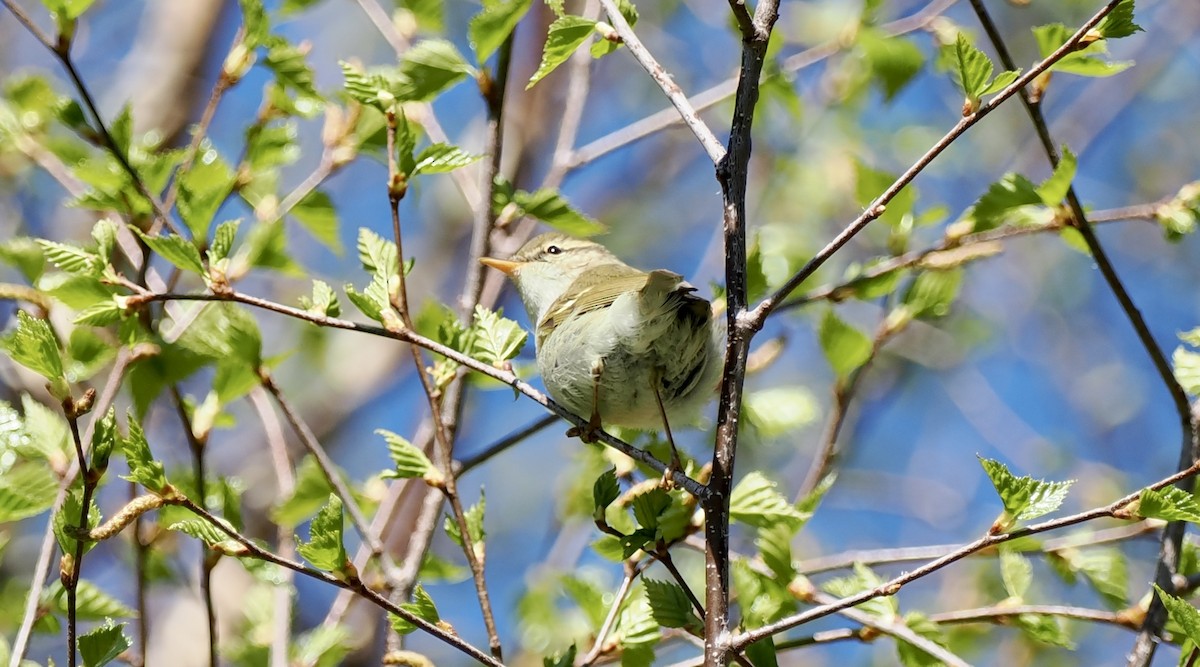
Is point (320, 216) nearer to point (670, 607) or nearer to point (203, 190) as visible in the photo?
point (203, 190)

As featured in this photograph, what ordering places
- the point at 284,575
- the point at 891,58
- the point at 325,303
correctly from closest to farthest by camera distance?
the point at 325,303, the point at 284,575, the point at 891,58

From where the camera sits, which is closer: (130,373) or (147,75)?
(130,373)

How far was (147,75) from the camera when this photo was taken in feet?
18.7

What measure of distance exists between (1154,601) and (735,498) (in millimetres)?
857

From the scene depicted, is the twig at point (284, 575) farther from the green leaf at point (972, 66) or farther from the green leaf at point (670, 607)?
the green leaf at point (972, 66)

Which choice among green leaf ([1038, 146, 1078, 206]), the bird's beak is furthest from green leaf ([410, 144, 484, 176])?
green leaf ([1038, 146, 1078, 206])

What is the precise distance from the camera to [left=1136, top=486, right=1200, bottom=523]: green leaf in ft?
5.25

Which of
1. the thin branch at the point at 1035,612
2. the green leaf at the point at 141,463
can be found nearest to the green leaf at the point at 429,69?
the green leaf at the point at 141,463

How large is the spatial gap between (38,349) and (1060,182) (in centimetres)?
198

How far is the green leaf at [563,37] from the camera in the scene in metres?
1.90

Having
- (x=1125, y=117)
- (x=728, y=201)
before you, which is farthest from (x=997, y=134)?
(x=728, y=201)

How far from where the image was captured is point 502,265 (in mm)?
3242

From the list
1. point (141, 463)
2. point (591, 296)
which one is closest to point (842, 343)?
point (591, 296)

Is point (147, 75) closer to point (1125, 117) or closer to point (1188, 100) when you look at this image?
point (1125, 117)
